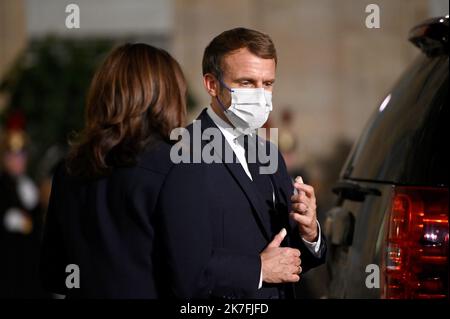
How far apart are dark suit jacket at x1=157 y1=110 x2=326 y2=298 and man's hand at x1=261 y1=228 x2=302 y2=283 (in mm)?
36

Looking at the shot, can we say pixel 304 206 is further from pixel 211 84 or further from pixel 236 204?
pixel 211 84

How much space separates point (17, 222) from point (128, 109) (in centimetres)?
618

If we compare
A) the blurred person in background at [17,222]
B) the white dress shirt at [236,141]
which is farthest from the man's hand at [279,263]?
the blurred person in background at [17,222]

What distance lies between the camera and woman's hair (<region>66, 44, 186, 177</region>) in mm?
2889

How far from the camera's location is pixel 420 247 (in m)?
3.29

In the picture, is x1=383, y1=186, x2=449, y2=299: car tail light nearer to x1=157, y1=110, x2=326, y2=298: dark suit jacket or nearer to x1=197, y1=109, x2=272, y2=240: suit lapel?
x1=157, y1=110, x2=326, y2=298: dark suit jacket

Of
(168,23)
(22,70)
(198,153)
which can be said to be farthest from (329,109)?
(198,153)

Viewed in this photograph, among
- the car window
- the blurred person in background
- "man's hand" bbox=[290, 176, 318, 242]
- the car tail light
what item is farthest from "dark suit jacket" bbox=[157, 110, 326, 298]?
the blurred person in background

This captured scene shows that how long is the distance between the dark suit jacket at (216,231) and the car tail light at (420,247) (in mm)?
332

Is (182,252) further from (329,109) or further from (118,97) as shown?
(329,109)

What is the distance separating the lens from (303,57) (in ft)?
36.8

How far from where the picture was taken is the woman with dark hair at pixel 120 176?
2.82 metres

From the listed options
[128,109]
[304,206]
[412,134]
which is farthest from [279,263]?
[412,134]

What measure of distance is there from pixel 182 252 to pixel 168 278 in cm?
10
